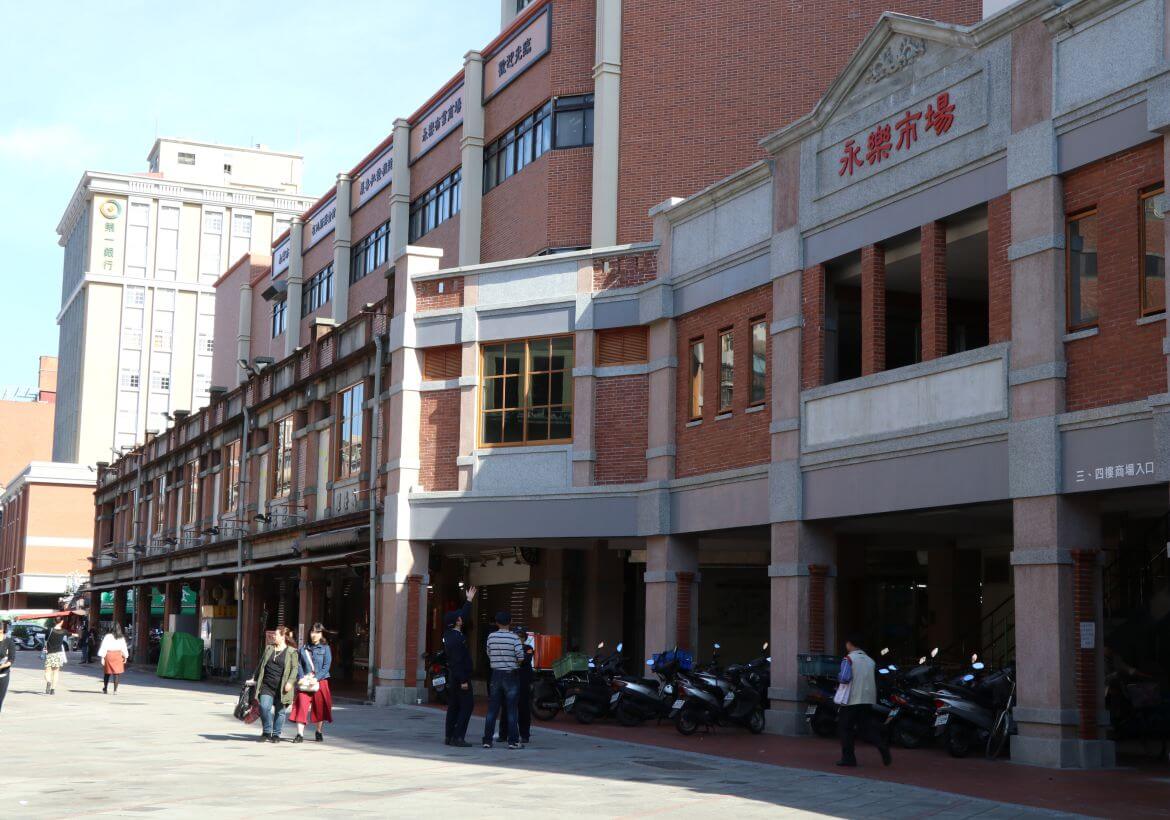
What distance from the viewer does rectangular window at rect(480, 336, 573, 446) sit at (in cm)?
2917

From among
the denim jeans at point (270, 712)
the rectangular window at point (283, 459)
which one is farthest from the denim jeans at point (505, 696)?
the rectangular window at point (283, 459)

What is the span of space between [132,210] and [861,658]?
108 m

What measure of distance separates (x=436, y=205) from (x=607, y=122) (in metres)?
9.91

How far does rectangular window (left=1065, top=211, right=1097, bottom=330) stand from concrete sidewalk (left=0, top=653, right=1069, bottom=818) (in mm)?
6407

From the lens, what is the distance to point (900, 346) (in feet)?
85.7

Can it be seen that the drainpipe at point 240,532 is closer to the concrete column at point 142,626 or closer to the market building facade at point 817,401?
the market building facade at point 817,401

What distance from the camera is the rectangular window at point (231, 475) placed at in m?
47.2

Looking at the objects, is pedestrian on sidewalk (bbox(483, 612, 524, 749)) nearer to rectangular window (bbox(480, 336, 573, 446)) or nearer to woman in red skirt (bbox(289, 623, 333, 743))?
woman in red skirt (bbox(289, 623, 333, 743))

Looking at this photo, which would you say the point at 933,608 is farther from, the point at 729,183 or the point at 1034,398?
the point at 1034,398

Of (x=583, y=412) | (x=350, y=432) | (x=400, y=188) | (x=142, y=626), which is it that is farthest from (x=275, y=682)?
(x=142, y=626)

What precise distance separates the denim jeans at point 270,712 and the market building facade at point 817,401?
786 centimetres

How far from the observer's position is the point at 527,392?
29.6 metres

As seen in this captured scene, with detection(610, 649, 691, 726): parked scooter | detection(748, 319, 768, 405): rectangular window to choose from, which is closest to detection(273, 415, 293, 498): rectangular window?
detection(610, 649, 691, 726): parked scooter

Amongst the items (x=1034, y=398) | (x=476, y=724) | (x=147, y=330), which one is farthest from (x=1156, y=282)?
(x=147, y=330)
